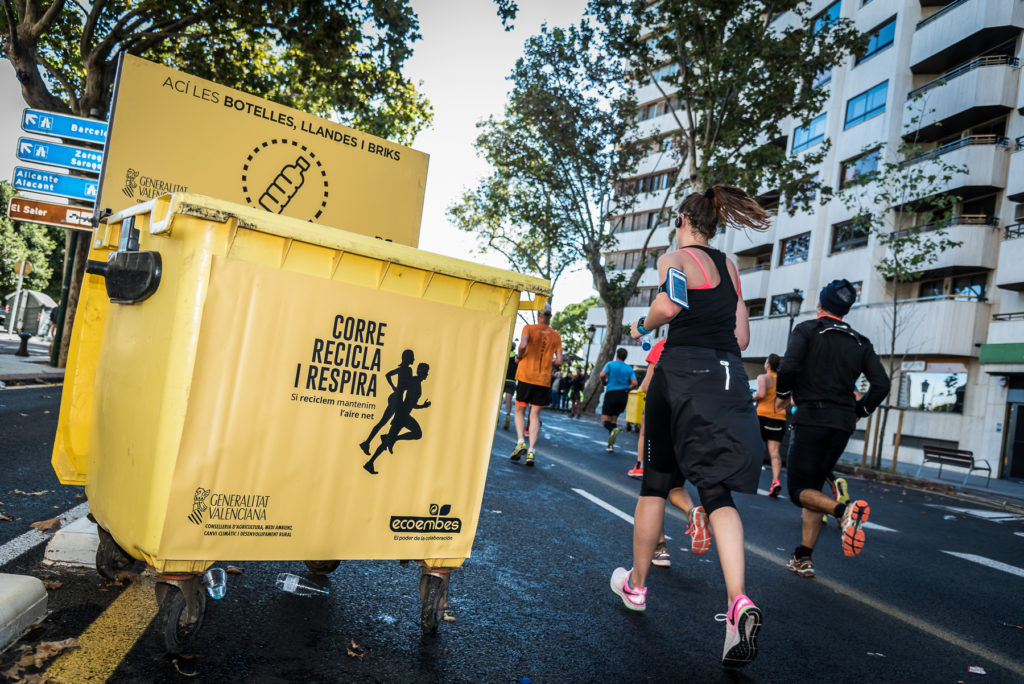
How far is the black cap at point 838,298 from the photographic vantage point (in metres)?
5.31

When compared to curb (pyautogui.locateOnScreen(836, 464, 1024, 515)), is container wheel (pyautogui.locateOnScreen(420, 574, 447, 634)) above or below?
above

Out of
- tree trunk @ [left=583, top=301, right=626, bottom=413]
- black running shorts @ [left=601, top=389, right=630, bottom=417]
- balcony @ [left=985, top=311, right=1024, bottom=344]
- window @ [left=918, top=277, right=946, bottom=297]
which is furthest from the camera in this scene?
tree trunk @ [left=583, top=301, right=626, bottom=413]

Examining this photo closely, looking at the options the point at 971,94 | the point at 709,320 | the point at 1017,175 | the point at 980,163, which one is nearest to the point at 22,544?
the point at 709,320

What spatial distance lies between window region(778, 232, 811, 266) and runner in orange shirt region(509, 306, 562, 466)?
89.5 feet

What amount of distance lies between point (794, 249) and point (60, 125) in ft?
100

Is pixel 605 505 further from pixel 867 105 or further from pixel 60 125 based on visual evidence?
pixel 867 105

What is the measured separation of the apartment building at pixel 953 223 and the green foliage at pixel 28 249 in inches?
2091

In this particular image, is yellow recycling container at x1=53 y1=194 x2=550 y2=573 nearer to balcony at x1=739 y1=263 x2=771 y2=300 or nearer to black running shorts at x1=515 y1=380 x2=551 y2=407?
black running shorts at x1=515 y1=380 x2=551 y2=407

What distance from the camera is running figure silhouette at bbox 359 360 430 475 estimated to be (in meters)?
2.88

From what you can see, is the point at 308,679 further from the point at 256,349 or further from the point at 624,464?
the point at 624,464

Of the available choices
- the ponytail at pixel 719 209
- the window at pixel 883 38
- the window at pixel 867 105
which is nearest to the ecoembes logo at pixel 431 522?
the ponytail at pixel 719 209

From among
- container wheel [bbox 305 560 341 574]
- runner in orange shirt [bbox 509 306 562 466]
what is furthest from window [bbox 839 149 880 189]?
container wheel [bbox 305 560 341 574]

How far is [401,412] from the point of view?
291 centimetres

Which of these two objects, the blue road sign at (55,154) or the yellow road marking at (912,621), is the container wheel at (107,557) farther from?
the blue road sign at (55,154)
